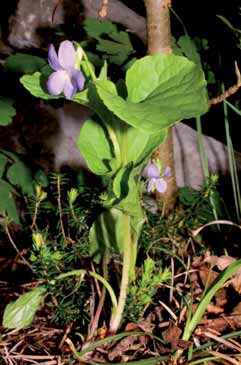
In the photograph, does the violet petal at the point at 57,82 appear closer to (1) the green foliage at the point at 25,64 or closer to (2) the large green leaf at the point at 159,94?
(2) the large green leaf at the point at 159,94

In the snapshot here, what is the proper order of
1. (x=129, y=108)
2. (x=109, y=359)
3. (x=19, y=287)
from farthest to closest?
1. (x=19, y=287)
2. (x=109, y=359)
3. (x=129, y=108)

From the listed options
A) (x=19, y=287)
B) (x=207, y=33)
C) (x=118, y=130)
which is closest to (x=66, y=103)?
(x=207, y=33)

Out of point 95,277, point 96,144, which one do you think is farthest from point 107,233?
point 96,144

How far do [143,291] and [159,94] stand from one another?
0.41 metres

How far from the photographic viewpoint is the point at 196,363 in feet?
3.74

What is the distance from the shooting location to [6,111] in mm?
1559

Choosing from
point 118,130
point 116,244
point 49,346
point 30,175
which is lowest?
point 49,346

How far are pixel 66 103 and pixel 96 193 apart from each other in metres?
0.68

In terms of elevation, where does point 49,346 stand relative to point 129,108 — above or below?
below

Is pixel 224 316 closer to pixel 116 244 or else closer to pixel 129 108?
pixel 116 244

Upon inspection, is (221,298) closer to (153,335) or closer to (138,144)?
(153,335)

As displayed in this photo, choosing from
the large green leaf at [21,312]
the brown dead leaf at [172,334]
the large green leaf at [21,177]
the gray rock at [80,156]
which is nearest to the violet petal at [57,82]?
the large green leaf at [21,312]

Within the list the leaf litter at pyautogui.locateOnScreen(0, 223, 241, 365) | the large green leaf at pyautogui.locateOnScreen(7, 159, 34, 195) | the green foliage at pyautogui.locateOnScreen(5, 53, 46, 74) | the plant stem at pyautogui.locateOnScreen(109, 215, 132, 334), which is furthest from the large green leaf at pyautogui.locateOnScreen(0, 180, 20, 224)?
the plant stem at pyautogui.locateOnScreen(109, 215, 132, 334)

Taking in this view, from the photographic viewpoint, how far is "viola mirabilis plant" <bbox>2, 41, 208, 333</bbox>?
37.2 inches
